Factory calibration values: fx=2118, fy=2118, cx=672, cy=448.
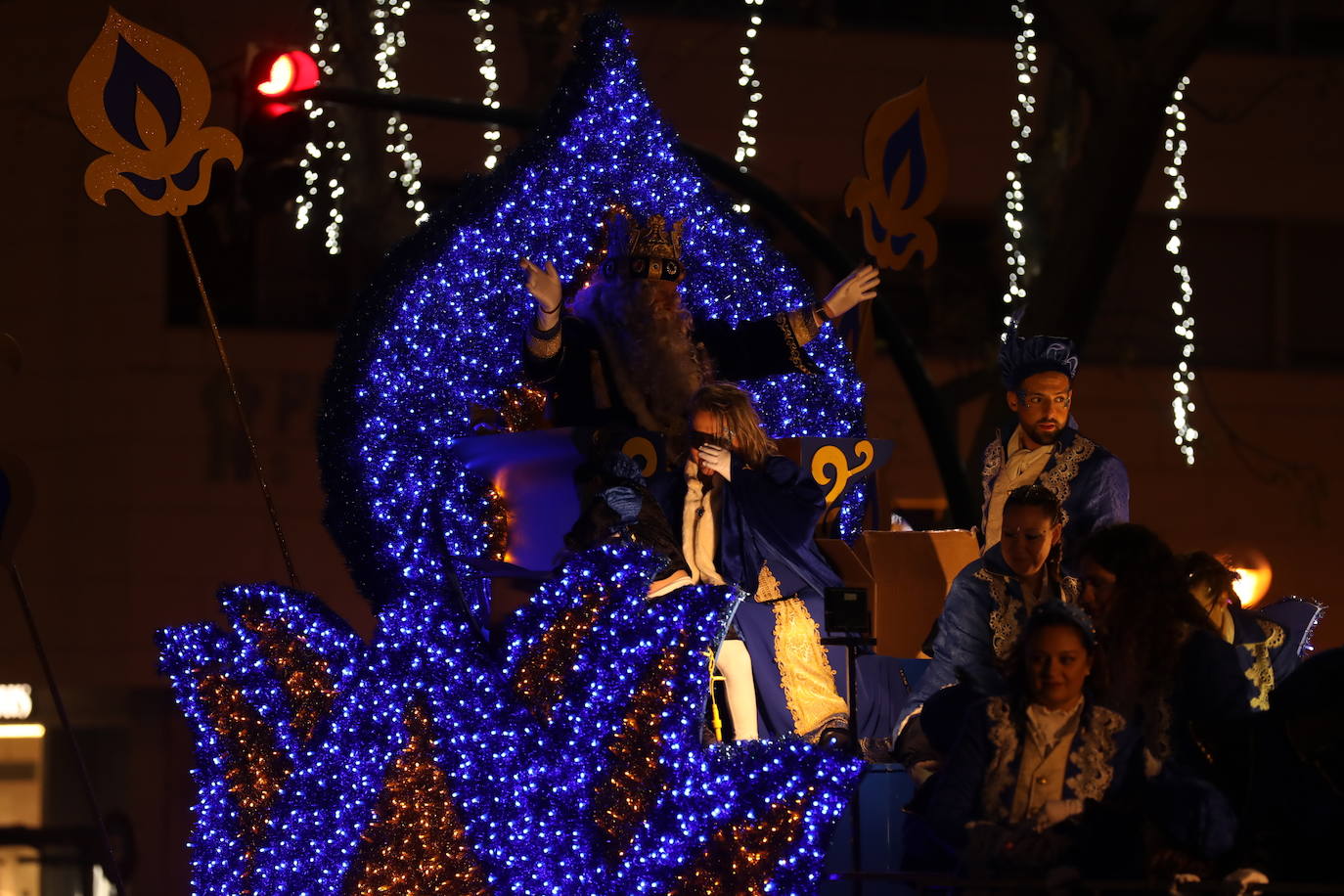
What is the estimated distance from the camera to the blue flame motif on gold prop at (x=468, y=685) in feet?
19.2

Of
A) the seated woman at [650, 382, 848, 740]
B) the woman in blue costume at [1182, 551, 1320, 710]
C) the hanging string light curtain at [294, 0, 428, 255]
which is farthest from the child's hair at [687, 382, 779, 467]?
the hanging string light curtain at [294, 0, 428, 255]

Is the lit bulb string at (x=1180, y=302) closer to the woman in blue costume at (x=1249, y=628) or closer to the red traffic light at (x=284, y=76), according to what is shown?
the red traffic light at (x=284, y=76)

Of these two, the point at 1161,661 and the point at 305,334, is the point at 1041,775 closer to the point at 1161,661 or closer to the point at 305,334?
the point at 1161,661

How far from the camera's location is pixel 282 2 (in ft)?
51.4

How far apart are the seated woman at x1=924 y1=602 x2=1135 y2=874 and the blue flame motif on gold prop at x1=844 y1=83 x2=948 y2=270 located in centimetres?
329

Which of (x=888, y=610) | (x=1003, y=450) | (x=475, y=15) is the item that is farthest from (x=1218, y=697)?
(x=475, y=15)

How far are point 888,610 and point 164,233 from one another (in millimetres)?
9368

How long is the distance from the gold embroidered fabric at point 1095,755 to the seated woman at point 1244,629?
871mm

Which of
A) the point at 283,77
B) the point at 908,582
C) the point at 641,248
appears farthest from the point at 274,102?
the point at 908,582

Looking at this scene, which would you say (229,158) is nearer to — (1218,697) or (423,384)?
(423,384)

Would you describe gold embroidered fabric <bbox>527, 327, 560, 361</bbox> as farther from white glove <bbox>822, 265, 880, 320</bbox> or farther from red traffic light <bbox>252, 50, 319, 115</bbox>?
red traffic light <bbox>252, 50, 319, 115</bbox>

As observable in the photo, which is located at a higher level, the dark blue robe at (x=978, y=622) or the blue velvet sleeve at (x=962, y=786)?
the dark blue robe at (x=978, y=622)

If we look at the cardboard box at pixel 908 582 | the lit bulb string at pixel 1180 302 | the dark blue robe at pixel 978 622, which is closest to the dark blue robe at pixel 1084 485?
the dark blue robe at pixel 978 622

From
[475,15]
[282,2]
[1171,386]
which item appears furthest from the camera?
[1171,386]
